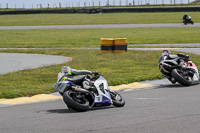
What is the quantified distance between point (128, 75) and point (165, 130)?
7891 millimetres

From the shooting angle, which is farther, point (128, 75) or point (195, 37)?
point (195, 37)

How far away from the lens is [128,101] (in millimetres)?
10555

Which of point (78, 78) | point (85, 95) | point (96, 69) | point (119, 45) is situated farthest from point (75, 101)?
point (119, 45)

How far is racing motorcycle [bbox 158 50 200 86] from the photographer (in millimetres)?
12703

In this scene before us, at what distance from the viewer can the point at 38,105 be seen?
10219mm

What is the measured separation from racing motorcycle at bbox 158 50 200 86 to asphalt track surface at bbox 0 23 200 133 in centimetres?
135

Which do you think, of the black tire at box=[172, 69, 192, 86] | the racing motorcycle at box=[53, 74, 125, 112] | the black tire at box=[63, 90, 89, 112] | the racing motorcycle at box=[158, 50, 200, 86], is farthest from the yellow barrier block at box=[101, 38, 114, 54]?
the black tire at box=[63, 90, 89, 112]

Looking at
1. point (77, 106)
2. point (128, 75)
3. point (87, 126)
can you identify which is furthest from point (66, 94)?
point (128, 75)

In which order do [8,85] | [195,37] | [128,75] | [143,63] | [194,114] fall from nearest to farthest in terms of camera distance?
[194,114]
[8,85]
[128,75]
[143,63]
[195,37]

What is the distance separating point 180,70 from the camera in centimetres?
1291

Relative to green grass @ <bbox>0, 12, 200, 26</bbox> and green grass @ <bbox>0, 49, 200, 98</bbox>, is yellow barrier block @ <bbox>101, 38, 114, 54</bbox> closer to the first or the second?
green grass @ <bbox>0, 49, 200, 98</bbox>

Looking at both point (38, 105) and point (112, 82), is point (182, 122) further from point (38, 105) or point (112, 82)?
point (112, 82)

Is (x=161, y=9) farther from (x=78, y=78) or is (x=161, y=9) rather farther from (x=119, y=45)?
(x=78, y=78)

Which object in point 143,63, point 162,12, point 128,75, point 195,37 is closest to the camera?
point 128,75
